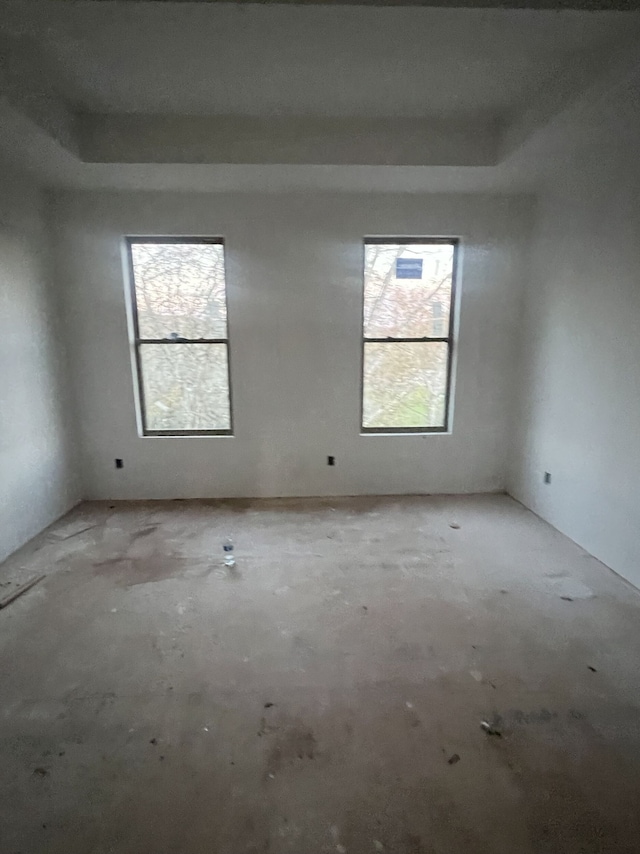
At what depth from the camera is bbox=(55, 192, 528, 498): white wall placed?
371 centimetres

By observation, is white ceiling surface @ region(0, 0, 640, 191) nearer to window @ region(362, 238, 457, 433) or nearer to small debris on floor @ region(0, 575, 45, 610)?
window @ region(362, 238, 457, 433)

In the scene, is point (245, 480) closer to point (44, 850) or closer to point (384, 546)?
point (384, 546)

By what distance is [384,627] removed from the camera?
2.35 meters

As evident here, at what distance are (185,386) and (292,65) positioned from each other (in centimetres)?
251

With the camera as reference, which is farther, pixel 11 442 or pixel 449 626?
pixel 11 442

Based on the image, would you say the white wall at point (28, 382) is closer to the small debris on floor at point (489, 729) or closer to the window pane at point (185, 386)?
the window pane at point (185, 386)

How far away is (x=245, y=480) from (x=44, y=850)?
2885 millimetres

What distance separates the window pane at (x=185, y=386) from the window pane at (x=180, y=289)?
148 millimetres

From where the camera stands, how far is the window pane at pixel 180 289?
3811 mm

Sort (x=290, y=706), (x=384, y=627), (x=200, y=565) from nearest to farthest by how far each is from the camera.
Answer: (x=290, y=706) < (x=384, y=627) < (x=200, y=565)

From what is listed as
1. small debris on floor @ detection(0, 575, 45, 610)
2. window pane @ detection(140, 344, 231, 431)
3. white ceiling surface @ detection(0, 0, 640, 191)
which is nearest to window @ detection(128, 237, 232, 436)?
window pane @ detection(140, 344, 231, 431)

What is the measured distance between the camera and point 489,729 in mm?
1757

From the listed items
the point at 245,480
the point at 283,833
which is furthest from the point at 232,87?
the point at 283,833

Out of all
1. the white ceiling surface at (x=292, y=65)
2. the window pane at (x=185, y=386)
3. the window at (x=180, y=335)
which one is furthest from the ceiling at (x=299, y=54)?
the window pane at (x=185, y=386)
